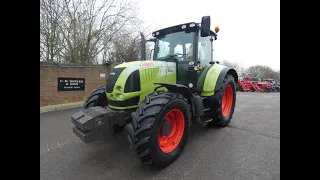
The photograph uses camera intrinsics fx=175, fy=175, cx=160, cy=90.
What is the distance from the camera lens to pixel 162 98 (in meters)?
2.43

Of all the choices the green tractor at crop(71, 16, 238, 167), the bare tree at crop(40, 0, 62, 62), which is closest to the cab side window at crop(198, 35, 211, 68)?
the green tractor at crop(71, 16, 238, 167)

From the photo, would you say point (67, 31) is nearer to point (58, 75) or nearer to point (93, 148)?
A: point (58, 75)

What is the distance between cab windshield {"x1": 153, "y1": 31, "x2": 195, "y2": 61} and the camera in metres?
3.44

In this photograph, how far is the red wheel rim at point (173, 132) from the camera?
262 cm

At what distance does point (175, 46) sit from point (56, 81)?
18.6ft

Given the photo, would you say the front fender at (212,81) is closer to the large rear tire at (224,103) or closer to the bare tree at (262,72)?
the large rear tire at (224,103)

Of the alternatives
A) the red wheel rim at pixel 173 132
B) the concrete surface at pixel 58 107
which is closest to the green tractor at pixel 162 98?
the red wheel rim at pixel 173 132

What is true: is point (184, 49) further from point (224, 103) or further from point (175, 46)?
point (224, 103)

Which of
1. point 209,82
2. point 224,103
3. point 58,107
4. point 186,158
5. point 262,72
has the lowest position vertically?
point 186,158

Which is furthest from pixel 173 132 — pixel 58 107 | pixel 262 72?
pixel 262 72

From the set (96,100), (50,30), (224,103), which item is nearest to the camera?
(96,100)

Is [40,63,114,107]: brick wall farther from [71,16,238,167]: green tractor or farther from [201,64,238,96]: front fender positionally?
[201,64,238,96]: front fender

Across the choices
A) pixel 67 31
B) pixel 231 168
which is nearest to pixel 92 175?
pixel 231 168
